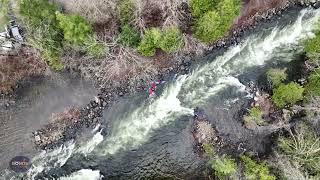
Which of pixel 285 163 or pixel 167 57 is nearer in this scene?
pixel 285 163

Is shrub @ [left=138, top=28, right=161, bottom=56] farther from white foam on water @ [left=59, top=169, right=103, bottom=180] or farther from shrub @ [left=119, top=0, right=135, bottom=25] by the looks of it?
white foam on water @ [left=59, top=169, right=103, bottom=180]

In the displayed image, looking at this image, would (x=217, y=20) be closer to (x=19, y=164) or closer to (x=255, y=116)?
(x=255, y=116)

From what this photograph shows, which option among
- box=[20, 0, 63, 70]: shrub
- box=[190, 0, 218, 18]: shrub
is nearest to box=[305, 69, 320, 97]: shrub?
box=[190, 0, 218, 18]: shrub

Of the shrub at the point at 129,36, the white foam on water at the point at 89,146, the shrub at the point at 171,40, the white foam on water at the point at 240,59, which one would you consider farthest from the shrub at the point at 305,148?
the white foam on water at the point at 89,146

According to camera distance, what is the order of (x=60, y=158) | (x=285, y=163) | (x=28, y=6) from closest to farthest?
(x=28, y=6), (x=285, y=163), (x=60, y=158)

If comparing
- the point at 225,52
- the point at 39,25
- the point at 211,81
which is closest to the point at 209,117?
the point at 211,81

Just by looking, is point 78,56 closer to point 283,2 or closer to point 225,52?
point 225,52
